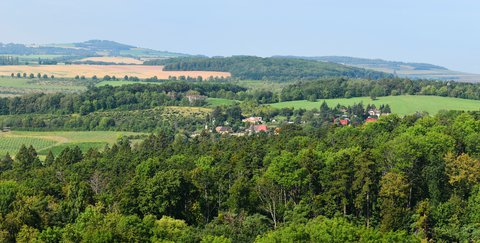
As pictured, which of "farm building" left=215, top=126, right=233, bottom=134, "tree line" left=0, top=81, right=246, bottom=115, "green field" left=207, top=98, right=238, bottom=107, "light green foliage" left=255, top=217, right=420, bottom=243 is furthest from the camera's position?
"green field" left=207, top=98, right=238, bottom=107

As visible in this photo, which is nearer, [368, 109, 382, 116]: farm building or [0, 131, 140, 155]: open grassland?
[0, 131, 140, 155]: open grassland

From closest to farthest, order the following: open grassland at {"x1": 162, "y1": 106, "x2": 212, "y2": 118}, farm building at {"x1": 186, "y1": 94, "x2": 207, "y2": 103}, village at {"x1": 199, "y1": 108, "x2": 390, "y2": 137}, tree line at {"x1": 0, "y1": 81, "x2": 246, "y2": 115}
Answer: village at {"x1": 199, "y1": 108, "x2": 390, "y2": 137} < open grassland at {"x1": 162, "y1": 106, "x2": 212, "y2": 118} < tree line at {"x1": 0, "y1": 81, "x2": 246, "y2": 115} < farm building at {"x1": 186, "y1": 94, "x2": 207, "y2": 103}

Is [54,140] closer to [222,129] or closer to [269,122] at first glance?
[222,129]

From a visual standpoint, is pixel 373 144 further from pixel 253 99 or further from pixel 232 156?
pixel 253 99

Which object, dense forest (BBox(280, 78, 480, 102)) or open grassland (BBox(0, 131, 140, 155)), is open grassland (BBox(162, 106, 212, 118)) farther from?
dense forest (BBox(280, 78, 480, 102))

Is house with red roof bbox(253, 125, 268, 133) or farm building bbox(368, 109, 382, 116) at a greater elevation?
farm building bbox(368, 109, 382, 116)

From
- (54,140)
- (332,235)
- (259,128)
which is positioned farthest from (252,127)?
(332,235)

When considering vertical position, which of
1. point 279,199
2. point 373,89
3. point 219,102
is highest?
point 373,89

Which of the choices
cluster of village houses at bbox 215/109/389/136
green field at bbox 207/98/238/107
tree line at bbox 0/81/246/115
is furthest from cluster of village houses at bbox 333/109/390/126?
tree line at bbox 0/81/246/115
